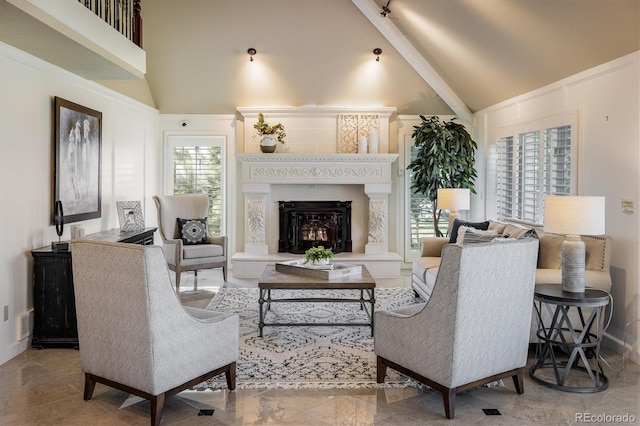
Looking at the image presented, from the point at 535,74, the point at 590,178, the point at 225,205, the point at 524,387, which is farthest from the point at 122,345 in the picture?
the point at 225,205

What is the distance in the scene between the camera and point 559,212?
3.78 meters

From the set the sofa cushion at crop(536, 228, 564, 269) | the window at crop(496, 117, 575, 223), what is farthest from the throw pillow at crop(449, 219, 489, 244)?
the sofa cushion at crop(536, 228, 564, 269)

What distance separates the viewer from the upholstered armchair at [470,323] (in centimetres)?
306

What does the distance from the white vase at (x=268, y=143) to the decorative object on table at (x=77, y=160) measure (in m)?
2.48

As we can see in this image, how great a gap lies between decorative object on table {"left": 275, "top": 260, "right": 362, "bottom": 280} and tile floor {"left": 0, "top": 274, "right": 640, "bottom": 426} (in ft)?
4.50

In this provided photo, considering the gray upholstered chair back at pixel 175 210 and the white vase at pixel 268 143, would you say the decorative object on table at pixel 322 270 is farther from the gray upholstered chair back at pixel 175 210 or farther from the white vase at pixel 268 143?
the white vase at pixel 268 143

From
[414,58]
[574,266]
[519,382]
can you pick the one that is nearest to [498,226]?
[574,266]

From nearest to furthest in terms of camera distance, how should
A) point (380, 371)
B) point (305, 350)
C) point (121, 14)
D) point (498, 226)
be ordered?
point (380, 371) → point (305, 350) → point (121, 14) → point (498, 226)

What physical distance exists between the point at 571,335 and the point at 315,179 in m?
4.70

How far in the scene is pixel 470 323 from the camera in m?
3.11

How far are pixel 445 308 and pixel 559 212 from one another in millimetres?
1300

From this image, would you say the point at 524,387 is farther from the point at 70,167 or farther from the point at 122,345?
the point at 70,167

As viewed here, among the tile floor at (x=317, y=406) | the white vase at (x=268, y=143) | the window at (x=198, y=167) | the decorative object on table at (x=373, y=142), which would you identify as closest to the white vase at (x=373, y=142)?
the decorative object on table at (x=373, y=142)

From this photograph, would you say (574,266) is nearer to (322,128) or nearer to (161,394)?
Answer: (161,394)
